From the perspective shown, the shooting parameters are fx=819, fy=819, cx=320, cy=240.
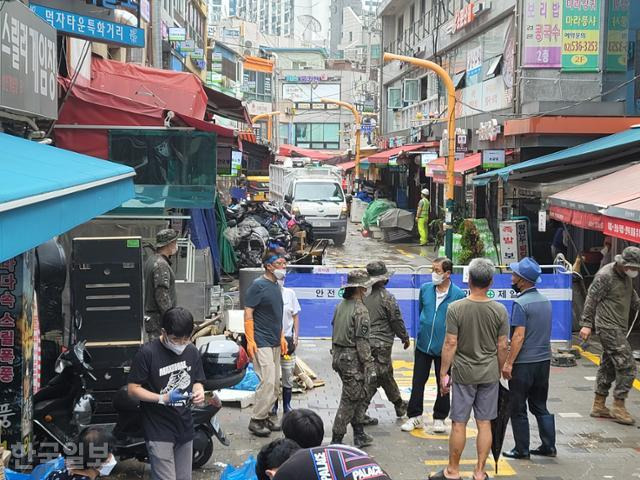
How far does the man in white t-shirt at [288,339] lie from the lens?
8.47 metres


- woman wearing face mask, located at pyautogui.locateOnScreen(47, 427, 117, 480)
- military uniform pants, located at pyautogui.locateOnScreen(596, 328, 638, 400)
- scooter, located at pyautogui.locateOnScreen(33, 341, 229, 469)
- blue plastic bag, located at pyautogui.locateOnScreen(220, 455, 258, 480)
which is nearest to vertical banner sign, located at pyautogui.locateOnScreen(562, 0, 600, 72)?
military uniform pants, located at pyautogui.locateOnScreen(596, 328, 638, 400)

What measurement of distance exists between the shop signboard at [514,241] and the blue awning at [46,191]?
1021cm

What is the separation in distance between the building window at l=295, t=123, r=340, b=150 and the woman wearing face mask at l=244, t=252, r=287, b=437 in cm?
7917

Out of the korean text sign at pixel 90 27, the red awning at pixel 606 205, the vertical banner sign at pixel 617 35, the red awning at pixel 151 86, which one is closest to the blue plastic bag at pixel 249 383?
the korean text sign at pixel 90 27

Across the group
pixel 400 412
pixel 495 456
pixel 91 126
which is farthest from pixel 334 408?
pixel 91 126

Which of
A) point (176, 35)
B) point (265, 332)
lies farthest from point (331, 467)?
point (176, 35)

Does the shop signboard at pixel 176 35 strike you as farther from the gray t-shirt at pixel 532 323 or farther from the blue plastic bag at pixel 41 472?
the blue plastic bag at pixel 41 472

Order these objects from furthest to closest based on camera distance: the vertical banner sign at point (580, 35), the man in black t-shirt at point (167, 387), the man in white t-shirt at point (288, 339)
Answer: the vertical banner sign at point (580, 35), the man in white t-shirt at point (288, 339), the man in black t-shirt at point (167, 387)

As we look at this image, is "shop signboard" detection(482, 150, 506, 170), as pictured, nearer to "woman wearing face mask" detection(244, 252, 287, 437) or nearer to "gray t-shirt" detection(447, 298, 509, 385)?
"woman wearing face mask" detection(244, 252, 287, 437)

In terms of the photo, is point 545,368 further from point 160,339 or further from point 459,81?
point 459,81

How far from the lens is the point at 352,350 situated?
7.31 m

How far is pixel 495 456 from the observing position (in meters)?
6.83

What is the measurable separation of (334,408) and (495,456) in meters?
2.58

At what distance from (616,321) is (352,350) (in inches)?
116
